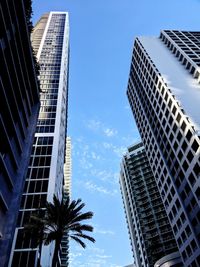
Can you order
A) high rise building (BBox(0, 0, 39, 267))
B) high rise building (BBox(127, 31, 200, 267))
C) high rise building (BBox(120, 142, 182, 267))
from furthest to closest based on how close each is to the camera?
1. high rise building (BBox(120, 142, 182, 267))
2. high rise building (BBox(127, 31, 200, 267))
3. high rise building (BBox(0, 0, 39, 267))

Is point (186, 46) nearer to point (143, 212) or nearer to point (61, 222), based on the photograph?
point (143, 212)

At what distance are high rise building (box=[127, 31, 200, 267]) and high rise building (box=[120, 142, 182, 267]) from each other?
17.9 m

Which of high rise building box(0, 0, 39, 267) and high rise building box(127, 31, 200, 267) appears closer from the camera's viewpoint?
high rise building box(0, 0, 39, 267)

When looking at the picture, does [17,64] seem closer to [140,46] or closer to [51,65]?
[140,46]

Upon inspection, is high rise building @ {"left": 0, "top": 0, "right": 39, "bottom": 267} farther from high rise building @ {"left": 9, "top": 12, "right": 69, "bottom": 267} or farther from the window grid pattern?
the window grid pattern

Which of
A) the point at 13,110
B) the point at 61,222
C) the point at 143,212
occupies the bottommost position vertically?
the point at 61,222

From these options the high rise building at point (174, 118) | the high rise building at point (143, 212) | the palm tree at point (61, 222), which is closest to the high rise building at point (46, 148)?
the palm tree at point (61, 222)

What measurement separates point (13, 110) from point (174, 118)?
41109 millimetres

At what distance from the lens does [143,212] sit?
98.6 metres

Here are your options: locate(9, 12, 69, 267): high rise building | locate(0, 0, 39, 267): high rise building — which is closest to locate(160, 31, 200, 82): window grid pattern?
locate(9, 12, 69, 267): high rise building

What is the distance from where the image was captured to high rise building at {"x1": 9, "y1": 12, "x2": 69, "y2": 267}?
57.3 m

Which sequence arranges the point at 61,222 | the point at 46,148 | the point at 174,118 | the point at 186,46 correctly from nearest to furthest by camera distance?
the point at 61,222 → the point at 174,118 → the point at 46,148 → the point at 186,46

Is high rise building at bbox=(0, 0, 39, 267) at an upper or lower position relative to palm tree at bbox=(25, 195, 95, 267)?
upper

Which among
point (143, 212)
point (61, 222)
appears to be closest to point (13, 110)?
point (61, 222)
